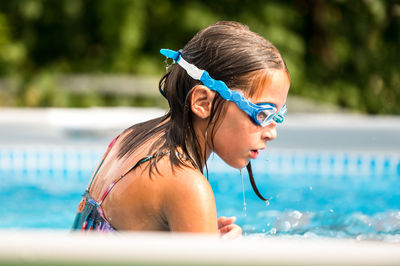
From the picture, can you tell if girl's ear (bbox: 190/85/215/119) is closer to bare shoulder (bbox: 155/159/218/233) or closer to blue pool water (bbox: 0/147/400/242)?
bare shoulder (bbox: 155/159/218/233)

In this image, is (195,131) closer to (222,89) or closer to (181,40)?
(222,89)

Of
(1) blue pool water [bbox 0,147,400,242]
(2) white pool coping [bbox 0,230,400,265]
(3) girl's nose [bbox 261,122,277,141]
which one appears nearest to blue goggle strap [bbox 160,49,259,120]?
(3) girl's nose [bbox 261,122,277,141]

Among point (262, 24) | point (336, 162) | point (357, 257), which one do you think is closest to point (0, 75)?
point (262, 24)

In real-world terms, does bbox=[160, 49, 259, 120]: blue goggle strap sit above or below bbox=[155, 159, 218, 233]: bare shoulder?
above

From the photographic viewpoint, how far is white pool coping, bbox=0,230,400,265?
1.31 meters

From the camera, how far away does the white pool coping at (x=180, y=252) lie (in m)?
1.31

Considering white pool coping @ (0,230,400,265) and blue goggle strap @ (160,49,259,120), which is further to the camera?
blue goggle strap @ (160,49,259,120)

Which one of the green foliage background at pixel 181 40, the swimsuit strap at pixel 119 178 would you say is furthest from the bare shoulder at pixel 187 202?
the green foliage background at pixel 181 40

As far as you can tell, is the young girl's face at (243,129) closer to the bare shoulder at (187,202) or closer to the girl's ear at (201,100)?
the girl's ear at (201,100)

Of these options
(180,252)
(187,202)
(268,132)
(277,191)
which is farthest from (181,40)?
(180,252)

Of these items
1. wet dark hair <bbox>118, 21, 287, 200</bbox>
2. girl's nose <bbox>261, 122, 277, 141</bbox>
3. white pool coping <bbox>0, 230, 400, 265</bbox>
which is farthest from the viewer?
girl's nose <bbox>261, 122, 277, 141</bbox>

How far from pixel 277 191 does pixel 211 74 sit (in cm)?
334

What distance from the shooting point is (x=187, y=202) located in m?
2.15

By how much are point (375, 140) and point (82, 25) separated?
6.18 metres
